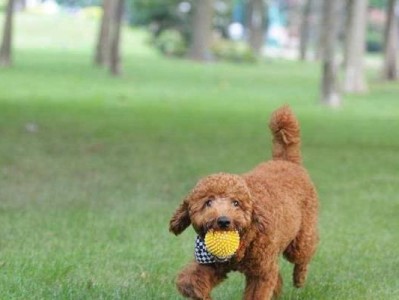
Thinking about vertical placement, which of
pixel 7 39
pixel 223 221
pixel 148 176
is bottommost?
pixel 148 176

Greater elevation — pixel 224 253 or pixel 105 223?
pixel 224 253

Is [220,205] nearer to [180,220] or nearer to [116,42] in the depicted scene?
[180,220]

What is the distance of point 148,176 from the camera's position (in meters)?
12.4

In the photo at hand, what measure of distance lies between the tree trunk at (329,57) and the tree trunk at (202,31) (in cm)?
2104

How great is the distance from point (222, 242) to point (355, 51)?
24.1m

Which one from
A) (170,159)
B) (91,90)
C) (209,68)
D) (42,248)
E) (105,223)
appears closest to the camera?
(42,248)

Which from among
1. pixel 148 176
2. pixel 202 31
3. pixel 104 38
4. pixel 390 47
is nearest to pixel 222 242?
pixel 148 176

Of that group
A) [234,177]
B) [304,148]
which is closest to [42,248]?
[234,177]

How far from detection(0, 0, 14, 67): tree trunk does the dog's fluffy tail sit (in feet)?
83.8

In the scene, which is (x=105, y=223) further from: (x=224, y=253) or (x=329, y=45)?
(x=329, y=45)

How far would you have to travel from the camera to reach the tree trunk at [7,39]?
31.9 meters

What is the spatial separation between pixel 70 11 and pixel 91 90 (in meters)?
58.2

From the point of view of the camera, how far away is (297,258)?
6.62 metres

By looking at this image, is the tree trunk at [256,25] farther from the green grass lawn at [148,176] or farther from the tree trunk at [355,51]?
the green grass lawn at [148,176]
